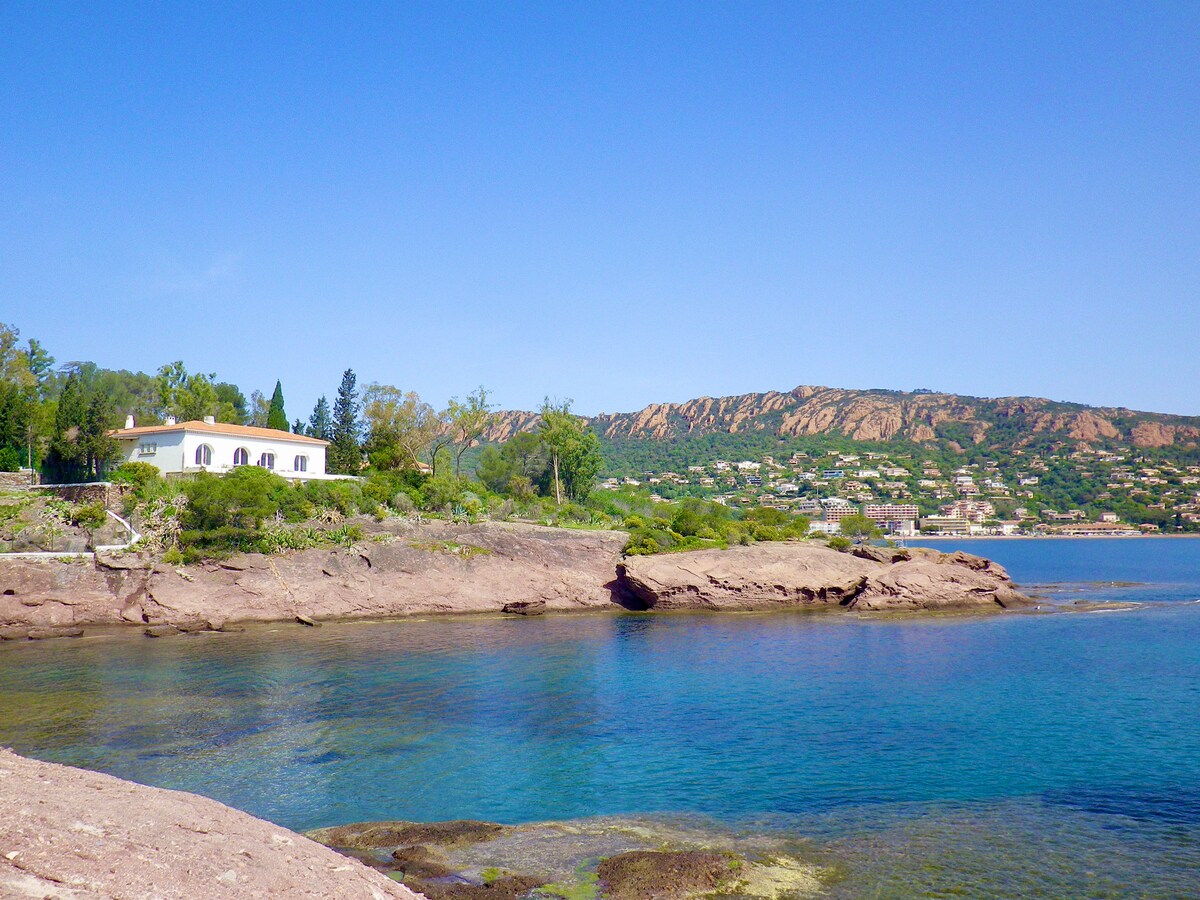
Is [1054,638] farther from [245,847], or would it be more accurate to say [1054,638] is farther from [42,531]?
[42,531]

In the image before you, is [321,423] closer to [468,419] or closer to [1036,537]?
[468,419]

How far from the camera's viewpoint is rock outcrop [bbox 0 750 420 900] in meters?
8.61

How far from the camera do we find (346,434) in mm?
62094

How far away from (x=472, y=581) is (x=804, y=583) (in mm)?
17728

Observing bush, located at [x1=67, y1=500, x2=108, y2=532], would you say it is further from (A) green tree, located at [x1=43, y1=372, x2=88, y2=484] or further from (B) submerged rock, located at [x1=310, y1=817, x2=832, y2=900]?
(B) submerged rock, located at [x1=310, y1=817, x2=832, y2=900]

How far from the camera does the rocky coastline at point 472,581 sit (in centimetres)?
3941

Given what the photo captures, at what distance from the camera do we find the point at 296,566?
142 ft

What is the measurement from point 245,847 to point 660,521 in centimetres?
4776

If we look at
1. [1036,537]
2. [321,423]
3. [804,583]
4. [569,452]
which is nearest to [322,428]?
[321,423]

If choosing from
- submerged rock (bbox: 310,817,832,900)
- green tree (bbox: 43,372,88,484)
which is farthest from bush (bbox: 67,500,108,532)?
submerged rock (bbox: 310,817,832,900)

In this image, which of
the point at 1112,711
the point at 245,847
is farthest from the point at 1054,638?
the point at 245,847

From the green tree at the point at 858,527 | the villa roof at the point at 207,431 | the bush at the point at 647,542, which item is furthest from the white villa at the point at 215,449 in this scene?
the green tree at the point at 858,527

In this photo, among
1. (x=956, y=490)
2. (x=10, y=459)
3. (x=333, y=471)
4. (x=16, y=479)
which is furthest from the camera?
(x=956, y=490)

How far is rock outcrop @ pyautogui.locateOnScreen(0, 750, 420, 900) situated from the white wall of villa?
39.9 metres
